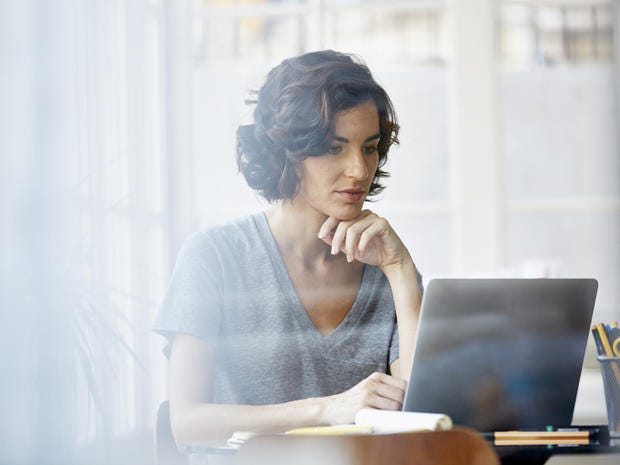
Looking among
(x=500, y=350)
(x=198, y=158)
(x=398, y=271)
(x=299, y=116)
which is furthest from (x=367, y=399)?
(x=198, y=158)

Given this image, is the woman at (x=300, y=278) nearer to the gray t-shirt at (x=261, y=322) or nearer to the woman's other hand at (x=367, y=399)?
the gray t-shirt at (x=261, y=322)

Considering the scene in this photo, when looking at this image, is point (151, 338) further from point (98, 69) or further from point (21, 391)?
point (98, 69)

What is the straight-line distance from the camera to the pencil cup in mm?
1381

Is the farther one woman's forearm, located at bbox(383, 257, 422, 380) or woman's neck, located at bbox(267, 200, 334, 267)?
woman's neck, located at bbox(267, 200, 334, 267)

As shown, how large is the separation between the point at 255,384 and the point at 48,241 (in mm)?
493

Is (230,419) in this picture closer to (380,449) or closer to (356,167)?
(356,167)

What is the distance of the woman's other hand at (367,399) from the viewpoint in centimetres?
143

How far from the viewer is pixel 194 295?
1739mm

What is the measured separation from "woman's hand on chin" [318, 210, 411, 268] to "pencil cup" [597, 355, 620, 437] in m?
0.47

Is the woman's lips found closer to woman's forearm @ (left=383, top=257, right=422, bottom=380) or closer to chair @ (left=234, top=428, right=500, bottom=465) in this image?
woman's forearm @ (left=383, top=257, right=422, bottom=380)

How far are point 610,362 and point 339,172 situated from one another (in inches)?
25.3

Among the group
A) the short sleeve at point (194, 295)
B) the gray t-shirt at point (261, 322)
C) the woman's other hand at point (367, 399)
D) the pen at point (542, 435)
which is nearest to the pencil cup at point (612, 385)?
the pen at point (542, 435)

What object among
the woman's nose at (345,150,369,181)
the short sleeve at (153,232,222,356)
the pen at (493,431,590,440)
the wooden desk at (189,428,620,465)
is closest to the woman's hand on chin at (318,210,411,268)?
the woman's nose at (345,150,369,181)

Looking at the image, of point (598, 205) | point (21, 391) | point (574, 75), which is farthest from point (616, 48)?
point (21, 391)
